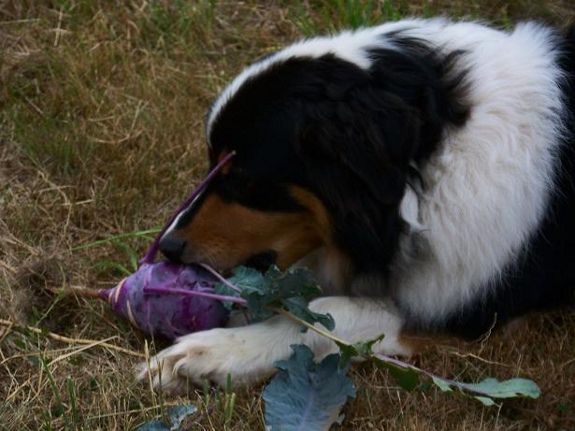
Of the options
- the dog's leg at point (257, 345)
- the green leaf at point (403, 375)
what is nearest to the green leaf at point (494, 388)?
the green leaf at point (403, 375)

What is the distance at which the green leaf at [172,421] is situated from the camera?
9.37 ft

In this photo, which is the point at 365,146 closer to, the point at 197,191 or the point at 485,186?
the point at 485,186

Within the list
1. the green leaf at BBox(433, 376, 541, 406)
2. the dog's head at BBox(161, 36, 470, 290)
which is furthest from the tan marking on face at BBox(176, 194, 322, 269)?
the green leaf at BBox(433, 376, 541, 406)

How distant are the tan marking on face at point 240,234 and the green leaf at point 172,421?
0.48m

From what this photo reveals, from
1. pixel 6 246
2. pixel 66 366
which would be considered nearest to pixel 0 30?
pixel 6 246

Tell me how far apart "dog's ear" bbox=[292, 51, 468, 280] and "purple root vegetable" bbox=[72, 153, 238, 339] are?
12.7 inches

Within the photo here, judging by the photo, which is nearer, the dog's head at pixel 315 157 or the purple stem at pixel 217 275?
the dog's head at pixel 315 157

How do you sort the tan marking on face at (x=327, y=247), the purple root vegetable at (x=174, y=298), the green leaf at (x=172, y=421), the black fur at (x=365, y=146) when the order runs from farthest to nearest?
the purple root vegetable at (x=174, y=298)
the tan marking on face at (x=327, y=247)
the black fur at (x=365, y=146)
the green leaf at (x=172, y=421)

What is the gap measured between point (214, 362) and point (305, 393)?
32 cm

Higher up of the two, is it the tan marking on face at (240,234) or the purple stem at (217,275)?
the tan marking on face at (240,234)

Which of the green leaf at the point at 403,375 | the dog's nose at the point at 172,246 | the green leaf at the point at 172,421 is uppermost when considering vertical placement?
the dog's nose at the point at 172,246

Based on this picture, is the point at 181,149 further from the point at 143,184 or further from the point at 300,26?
the point at 300,26

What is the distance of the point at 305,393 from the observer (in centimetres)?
294

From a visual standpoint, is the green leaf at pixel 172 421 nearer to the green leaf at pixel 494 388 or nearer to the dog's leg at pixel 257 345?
the dog's leg at pixel 257 345
